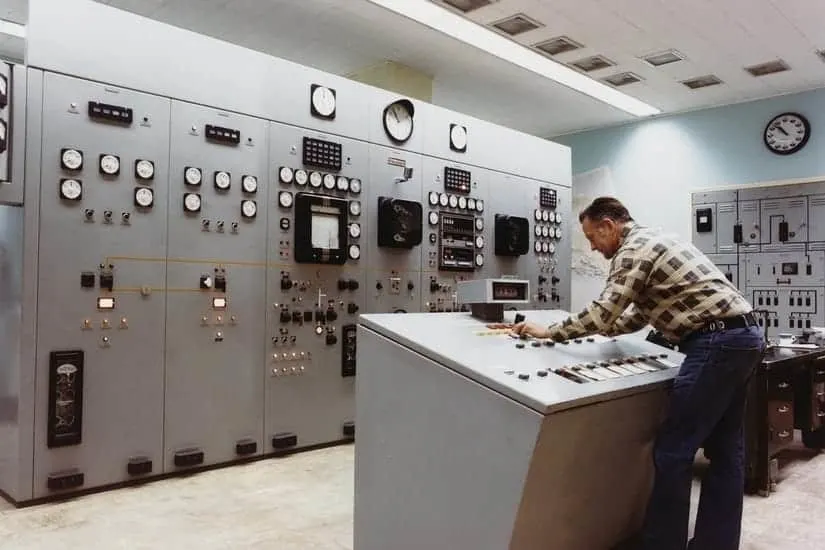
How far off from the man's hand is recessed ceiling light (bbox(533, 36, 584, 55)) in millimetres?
3898

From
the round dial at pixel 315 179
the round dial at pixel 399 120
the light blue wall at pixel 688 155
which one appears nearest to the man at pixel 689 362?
the round dial at pixel 315 179

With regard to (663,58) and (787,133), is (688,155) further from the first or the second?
(663,58)

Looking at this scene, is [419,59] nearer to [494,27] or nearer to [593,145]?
[494,27]

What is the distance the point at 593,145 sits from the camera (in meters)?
8.33

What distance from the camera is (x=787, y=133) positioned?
6.68 m

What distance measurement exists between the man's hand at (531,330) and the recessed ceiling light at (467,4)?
3.31m

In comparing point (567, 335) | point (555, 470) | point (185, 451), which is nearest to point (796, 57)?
point (567, 335)

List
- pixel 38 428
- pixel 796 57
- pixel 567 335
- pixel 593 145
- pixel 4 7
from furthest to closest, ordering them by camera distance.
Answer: pixel 593 145
pixel 796 57
pixel 4 7
pixel 38 428
pixel 567 335

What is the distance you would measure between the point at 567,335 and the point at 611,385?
1.15ft

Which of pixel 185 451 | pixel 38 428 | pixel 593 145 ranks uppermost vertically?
pixel 593 145

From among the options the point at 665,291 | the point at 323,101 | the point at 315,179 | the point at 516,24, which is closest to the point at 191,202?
the point at 315,179

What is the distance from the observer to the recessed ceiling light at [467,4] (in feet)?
15.8

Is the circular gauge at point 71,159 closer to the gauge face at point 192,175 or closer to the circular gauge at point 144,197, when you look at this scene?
the circular gauge at point 144,197

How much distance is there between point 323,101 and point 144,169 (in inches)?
50.6
